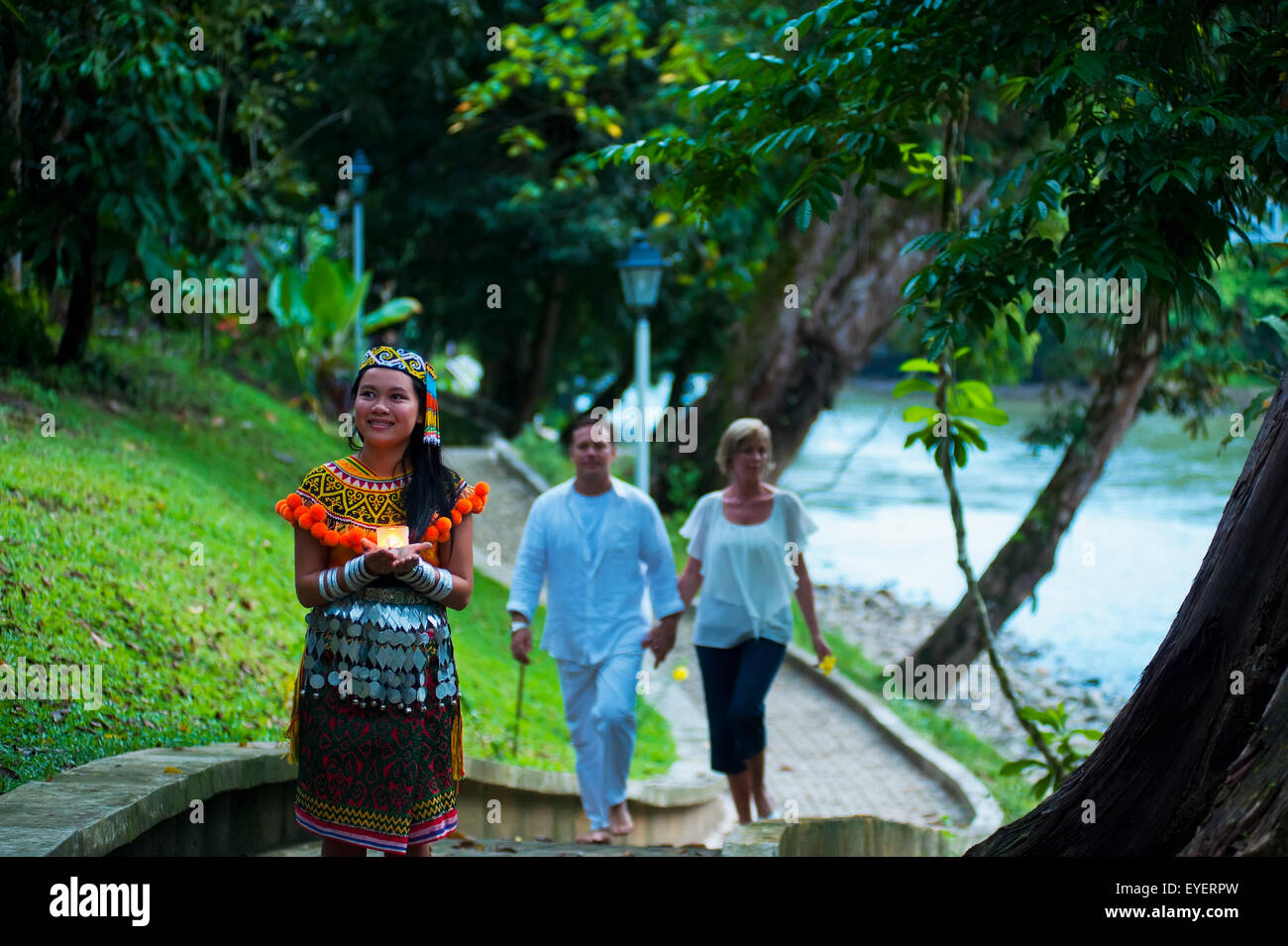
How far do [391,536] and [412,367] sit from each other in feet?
1.85

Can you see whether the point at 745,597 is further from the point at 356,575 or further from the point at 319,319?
the point at 319,319

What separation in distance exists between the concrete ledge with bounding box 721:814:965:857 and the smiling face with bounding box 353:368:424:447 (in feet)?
6.61

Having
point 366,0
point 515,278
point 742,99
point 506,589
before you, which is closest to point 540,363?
point 515,278

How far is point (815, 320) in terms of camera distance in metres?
18.4

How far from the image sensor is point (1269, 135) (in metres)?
4.45

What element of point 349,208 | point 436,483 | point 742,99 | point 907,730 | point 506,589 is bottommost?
point 907,730

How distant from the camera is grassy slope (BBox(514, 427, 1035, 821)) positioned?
1056 centimetres

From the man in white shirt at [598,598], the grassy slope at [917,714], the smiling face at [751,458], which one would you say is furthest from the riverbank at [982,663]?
the man in white shirt at [598,598]

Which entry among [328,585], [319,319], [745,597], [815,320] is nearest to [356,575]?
[328,585]

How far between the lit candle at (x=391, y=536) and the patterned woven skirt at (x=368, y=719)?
148mm

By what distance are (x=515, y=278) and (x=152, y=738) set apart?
1613cm

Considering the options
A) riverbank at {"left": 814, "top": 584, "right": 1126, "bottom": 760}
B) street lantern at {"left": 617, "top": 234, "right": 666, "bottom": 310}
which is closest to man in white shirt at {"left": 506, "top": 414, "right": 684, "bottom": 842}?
street lantern at {"left": 617, "top": 234, "right": 666, "bottom": 310}

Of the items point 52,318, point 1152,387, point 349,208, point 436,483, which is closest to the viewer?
A: point 436,483

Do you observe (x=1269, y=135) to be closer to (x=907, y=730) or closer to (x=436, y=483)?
(x=436, y=483)
